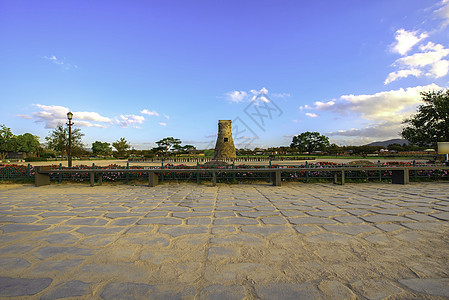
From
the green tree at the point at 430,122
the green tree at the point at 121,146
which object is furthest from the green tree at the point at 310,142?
the green tree at the point at 121,146

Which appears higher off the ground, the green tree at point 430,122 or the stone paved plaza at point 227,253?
the green tree at point 430,122

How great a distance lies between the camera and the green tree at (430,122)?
2059 centimetres

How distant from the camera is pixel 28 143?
4775 cm

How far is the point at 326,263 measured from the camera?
2.03 metres

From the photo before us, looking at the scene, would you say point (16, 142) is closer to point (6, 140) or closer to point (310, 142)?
point (6, 140)

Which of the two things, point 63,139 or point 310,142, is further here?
point 310,142

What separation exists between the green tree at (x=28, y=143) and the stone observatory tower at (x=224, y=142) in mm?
43887

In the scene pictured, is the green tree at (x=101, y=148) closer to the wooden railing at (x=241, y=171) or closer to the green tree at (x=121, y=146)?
the green tree at (x=121, y=146)

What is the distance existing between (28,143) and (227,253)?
6374 centimetres

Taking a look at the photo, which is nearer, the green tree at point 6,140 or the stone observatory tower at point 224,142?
the stone observatory tower at point 224,142

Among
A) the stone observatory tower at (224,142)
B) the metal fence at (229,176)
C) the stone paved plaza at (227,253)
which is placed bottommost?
the stone paved plaza at (227,253)

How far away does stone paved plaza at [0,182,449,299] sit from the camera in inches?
64.4

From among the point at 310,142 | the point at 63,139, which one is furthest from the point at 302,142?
the point at 63,139

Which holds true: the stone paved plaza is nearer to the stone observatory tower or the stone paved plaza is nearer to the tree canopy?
the stone observatory tower
